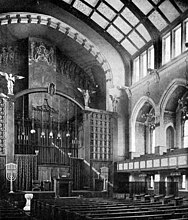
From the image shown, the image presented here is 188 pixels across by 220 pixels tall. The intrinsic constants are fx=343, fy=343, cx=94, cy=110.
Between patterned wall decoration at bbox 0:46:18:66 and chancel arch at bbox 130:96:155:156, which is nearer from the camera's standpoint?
chancel arch at bbox 130:96:155:156

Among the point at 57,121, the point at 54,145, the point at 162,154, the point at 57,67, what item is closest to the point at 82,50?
the point at 57,67

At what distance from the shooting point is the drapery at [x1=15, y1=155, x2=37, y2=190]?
22442 millimetres

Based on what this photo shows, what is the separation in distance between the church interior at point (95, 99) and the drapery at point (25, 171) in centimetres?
7

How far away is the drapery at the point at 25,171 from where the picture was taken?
2244 centimetres

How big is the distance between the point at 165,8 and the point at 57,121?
12.1m

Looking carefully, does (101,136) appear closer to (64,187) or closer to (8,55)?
(64,187)

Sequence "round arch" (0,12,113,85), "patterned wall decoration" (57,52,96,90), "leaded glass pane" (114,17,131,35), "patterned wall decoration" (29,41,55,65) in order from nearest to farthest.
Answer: "round arch" (0,12,113,85) → "leaded glass pane" (114,17,131,35) → "patterned wall decoration" (29,41,55,65) → "patterned wall decoration" (57,52,96,90)

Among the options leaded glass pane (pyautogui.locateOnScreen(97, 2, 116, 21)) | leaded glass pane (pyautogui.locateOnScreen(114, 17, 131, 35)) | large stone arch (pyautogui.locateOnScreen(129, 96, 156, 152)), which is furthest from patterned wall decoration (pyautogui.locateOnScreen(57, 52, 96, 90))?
leaded glass pane (pyautogui.locateOnScreen(97, 2, 116, 21))

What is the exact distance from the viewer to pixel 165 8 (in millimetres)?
21438

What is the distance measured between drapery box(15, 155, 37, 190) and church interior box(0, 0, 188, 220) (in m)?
0.07

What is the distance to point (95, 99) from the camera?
29109mm

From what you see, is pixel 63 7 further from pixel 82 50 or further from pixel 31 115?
pixel 31 115

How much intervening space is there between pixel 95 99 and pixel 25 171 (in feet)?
30.6

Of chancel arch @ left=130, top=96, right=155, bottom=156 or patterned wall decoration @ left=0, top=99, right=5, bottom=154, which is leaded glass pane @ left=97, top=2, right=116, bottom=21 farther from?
patterned wall decoration @ left=0, top=99, right=5, bottom=154
